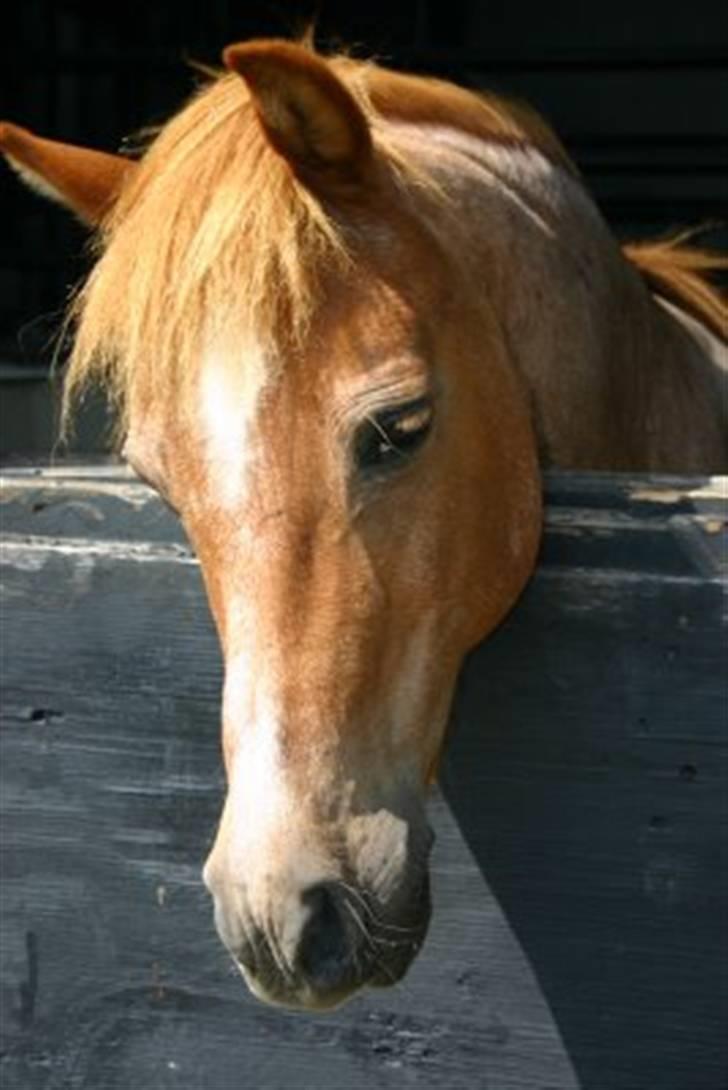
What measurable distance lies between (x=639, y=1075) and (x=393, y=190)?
0.83 m

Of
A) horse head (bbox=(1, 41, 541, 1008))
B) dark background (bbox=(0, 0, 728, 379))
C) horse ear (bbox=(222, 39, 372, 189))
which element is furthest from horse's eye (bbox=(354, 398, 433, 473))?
dark background (bbox=(0, 0, 728, 379))

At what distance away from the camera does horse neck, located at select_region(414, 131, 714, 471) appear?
1.99m

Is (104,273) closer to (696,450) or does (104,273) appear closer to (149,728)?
(149,728)

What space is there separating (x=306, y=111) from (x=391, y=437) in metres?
0.28

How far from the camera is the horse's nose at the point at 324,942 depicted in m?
1.44

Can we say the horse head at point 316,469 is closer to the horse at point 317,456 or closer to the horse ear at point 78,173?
the horse at point 317,456

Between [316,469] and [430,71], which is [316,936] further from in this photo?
[430,71]

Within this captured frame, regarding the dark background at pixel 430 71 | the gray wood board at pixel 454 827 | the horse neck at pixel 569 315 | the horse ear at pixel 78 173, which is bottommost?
the dark background at pixel 430 71

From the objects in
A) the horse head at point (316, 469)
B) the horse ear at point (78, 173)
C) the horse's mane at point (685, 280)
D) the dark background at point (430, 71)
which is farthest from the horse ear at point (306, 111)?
the dark background at point (430, 71)

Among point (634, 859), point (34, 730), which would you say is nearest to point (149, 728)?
point (34, 730)

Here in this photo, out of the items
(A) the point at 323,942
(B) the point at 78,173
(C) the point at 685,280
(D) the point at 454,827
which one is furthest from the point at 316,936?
(C) the point at 685,280

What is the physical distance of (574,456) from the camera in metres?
2.09

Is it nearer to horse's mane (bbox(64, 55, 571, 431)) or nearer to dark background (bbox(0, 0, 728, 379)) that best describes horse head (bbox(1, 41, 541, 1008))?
horse's mane (bbox(64, 55, 571, 431))

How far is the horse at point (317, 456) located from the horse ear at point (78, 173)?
3 cm
